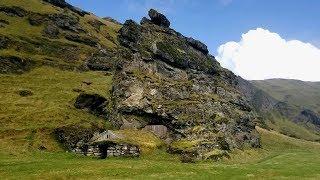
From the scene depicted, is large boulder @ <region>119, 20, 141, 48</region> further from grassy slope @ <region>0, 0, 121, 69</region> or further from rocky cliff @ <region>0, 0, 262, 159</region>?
grassy slope @ <region>0, 0, 121, 69</region>

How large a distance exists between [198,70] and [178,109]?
139 ft

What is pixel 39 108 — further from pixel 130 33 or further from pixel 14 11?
pixel 14 11

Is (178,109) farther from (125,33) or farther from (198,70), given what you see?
(125,33)

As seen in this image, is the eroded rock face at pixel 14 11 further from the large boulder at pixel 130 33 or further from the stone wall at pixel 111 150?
the stone wall at pixel 111 150

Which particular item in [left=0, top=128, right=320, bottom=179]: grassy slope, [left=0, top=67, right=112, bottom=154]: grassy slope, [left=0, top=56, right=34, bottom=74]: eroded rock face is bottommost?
[left=0, top=128, right=320, bottom=179]: grassy slope

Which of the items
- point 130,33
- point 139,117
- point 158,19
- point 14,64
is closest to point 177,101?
point 139,117

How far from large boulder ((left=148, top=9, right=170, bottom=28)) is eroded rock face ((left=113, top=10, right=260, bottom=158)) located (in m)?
14.6

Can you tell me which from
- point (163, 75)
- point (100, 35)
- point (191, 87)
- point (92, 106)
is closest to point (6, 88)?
point (92, 106)

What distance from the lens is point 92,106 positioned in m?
93.6

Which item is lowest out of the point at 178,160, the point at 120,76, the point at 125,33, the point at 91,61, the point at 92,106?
the point at 178,160

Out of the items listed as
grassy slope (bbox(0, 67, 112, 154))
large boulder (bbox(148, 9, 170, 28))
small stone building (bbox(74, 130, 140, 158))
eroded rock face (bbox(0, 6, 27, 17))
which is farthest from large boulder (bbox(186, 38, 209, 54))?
eroded rock face (bbox(0, 6, 27, 17))

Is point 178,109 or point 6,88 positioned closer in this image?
point 178,109

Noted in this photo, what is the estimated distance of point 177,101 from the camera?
89.4 metres

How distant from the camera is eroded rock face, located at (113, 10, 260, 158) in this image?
271 ft
